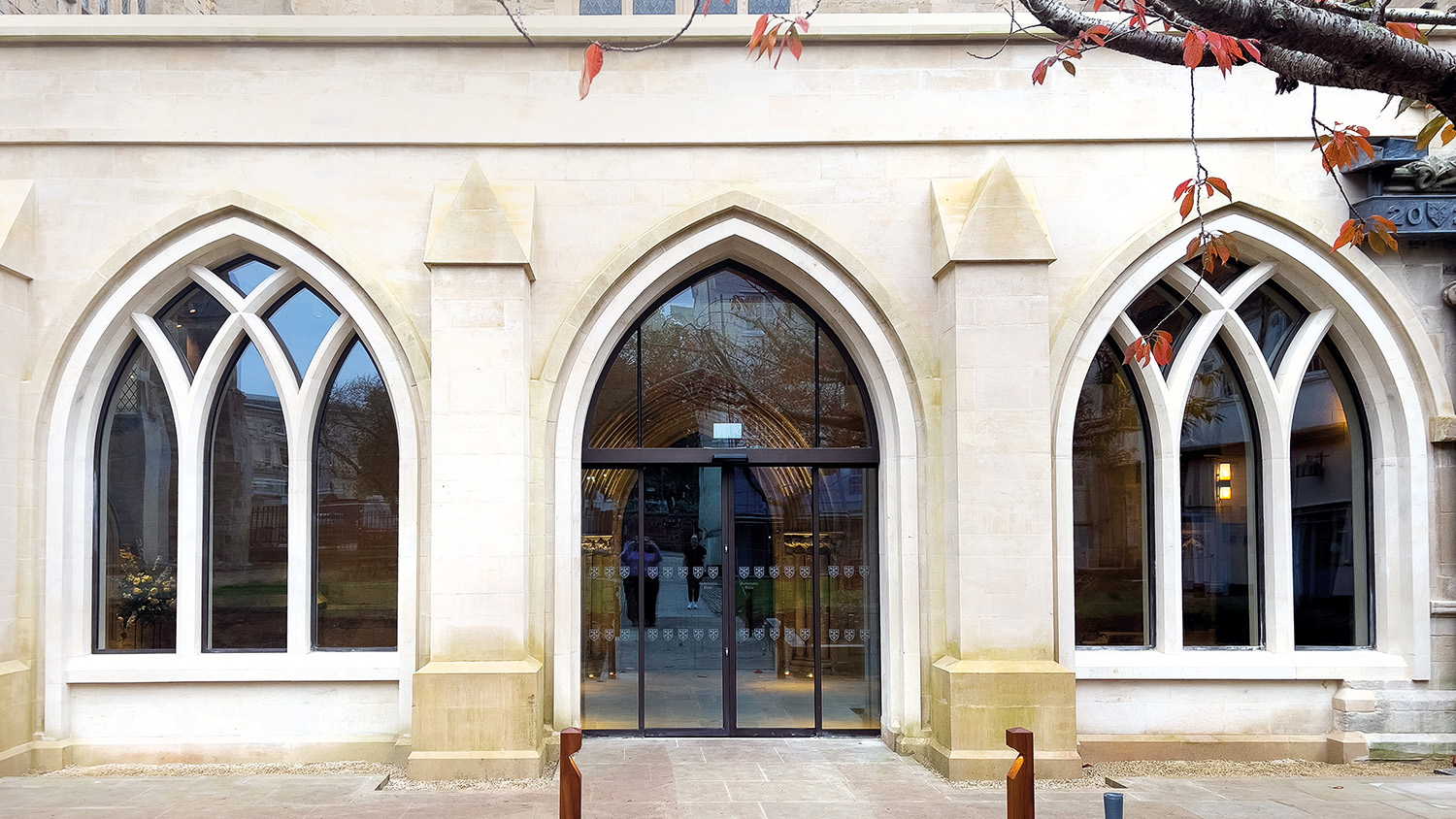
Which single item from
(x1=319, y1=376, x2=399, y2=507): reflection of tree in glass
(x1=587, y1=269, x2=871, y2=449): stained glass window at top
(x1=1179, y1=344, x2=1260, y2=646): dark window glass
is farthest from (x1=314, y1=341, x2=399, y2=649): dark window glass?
→ (x1=1179, y1=344, x2=1260, y2=646): dark window glass

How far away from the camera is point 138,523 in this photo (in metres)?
8.94

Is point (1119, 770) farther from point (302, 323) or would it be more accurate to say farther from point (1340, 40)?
point (302, 323)

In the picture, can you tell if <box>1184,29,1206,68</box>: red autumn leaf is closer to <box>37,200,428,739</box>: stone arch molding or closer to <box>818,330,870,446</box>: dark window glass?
<box>818,330,870,446</box>: dark window glass

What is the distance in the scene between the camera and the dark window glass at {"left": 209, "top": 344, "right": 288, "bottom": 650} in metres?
8.88

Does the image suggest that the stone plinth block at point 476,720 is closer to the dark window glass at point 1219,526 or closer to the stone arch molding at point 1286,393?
the stone arch molding at point 1286,393

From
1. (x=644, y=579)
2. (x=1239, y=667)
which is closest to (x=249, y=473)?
(x=644, y=579)

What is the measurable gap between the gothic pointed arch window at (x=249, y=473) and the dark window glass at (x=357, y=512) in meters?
0.01

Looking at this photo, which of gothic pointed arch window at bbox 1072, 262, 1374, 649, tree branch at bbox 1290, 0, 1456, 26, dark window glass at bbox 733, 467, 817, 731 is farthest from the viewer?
dark window glass at bbox 733, 467, 817, 731

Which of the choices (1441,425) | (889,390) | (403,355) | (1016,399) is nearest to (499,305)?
(403,355)

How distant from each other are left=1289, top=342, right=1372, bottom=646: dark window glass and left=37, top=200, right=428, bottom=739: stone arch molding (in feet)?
25.1

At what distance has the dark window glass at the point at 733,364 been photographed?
9430 mm

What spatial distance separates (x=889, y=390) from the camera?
8.95 metres

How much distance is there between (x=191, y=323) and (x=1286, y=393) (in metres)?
9.55

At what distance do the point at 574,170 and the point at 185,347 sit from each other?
12.3 feet
